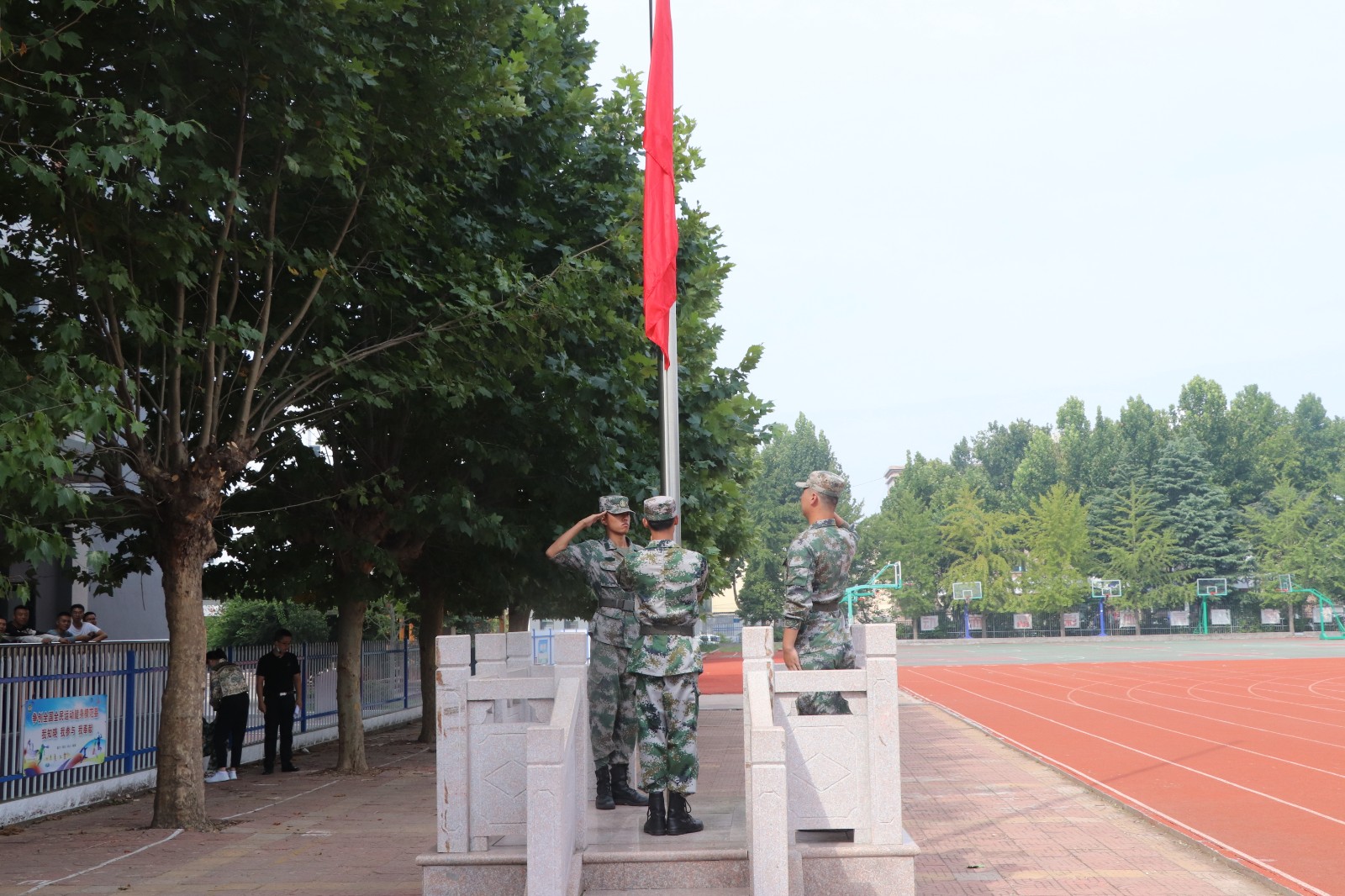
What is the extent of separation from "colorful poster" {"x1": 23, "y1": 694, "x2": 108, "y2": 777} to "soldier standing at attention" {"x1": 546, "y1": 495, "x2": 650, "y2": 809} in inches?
289


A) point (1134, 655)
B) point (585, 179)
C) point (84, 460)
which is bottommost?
point (1134, 655)

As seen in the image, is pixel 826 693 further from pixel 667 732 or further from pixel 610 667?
pixel 610 667

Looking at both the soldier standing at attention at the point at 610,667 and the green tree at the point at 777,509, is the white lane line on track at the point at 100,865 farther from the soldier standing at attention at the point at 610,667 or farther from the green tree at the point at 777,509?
the green tree at the point at 777,509

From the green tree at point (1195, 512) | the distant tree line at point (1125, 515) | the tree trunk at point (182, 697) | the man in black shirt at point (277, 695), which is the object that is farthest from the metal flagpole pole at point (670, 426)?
the green tree at point (1195, 512)

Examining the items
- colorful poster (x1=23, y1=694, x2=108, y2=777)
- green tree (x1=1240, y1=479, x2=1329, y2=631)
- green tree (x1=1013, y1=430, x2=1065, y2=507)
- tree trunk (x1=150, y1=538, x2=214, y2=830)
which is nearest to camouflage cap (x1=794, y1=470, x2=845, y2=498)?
tree trunk (x1=150, y1=538, x2=214, y2=830)

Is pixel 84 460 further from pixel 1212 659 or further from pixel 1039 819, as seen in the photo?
pixel 1212 659

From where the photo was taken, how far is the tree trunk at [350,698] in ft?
55.7

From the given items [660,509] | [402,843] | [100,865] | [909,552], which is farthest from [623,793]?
[909,552]

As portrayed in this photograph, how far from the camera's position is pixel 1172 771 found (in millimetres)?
15633

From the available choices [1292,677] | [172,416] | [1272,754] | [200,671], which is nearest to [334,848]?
[200,671]

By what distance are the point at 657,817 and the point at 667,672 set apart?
2.97 feet

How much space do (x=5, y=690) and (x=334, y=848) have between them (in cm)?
442

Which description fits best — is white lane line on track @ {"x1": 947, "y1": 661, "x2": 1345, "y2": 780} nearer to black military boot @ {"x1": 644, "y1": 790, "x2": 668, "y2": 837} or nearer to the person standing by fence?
black military boot @ {"x1": 644, "y1": 790, "x2": 668, "y2": 837}

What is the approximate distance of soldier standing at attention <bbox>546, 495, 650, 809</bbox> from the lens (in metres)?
8.61
